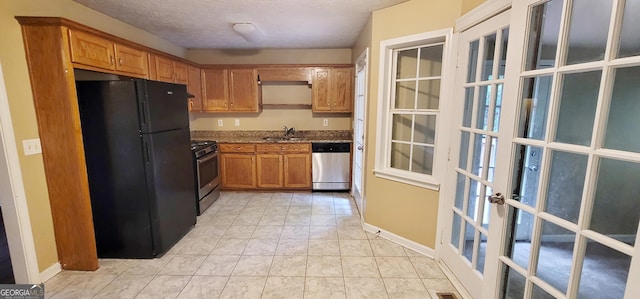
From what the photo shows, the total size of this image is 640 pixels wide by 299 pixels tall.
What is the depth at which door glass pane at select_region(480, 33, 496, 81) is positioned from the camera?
1759 mm

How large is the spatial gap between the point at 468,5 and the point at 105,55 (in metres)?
3.06

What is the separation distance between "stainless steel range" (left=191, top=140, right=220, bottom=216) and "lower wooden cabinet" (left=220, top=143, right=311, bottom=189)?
248 millimetres

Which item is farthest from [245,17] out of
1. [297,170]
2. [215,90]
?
[297,170]

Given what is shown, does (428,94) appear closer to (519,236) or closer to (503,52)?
(503,52)

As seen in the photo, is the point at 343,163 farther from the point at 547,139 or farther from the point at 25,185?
the point at 25,185

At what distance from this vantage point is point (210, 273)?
2.26 metres

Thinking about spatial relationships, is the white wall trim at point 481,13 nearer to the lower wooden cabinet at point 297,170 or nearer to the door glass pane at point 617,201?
the door glass pane at point 617,201

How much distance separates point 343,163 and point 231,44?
2.55 m

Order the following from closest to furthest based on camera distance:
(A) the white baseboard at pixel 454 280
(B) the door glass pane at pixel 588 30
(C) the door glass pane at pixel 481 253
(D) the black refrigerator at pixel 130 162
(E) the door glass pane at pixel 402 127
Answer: (B) the door glass pane at pixel 588 30, (C) the door glass pane at pixel 481 253, (A) the white baseboard at pixel 454 280, (D) the black refrigerator at pixel 130 162, (E) the door glass pane at pixel 402 127

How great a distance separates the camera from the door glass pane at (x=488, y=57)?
5.77 ft

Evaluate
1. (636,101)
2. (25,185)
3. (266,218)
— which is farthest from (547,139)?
(25,185)

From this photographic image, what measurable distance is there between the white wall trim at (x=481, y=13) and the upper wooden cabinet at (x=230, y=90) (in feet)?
10.4

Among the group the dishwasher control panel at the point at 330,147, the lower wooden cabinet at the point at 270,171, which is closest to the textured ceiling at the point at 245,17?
the dishwasher control panel at the point at 330,147

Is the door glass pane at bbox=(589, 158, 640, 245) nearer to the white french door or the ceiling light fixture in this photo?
the white french door
